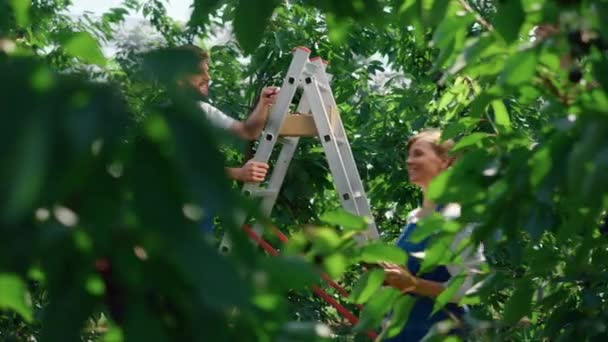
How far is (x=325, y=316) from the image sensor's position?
7.14m

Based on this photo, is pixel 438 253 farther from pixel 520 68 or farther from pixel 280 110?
pixel 280 110

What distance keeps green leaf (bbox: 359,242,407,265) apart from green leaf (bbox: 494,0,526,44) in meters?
0.38

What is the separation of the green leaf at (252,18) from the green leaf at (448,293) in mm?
626

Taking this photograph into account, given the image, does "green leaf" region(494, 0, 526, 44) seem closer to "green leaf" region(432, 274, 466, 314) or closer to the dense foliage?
the dense foliage

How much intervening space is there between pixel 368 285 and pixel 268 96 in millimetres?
3810

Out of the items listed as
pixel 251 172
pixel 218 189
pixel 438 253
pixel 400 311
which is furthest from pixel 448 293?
pixel 251 172

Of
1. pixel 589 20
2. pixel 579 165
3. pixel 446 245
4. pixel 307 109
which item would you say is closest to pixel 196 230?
pixel 579 165

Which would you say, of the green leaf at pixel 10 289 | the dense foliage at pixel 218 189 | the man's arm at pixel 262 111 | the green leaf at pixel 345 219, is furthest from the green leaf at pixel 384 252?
the man's arm at pixel 262 111

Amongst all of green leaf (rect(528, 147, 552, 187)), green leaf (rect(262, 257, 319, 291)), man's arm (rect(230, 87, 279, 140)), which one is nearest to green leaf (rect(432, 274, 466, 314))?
green leaf (rect(528, 147, 552, 187))

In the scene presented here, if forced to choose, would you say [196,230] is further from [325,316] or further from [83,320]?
[325,316]

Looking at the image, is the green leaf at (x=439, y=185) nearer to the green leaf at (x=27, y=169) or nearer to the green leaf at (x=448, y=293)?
the green leaf at (x=448, y=293)

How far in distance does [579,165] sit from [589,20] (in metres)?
0.27

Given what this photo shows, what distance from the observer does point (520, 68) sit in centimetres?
156

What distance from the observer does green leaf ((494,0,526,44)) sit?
1621 millimetres
